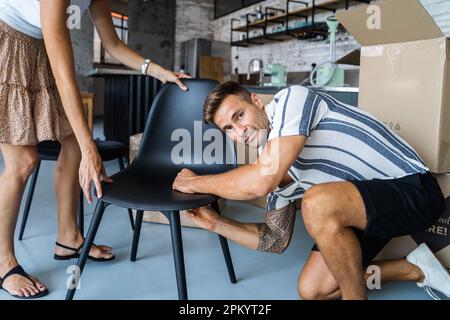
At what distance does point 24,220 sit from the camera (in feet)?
6.97

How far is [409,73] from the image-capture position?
1672mm

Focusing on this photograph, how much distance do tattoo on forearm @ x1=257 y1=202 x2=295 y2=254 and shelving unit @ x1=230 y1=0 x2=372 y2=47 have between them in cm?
441

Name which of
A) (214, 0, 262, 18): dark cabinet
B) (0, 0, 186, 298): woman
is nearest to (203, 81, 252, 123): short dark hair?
(0, 0, 186, 298): woman

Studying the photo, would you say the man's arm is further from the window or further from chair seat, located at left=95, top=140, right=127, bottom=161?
the window

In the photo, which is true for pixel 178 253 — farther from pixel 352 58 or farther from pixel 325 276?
pixel 352 58

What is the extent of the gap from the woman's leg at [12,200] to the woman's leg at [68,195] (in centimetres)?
18

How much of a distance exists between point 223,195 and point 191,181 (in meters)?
0.13

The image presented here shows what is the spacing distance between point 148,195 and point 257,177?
0.34 metres

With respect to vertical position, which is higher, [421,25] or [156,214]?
[421,25]

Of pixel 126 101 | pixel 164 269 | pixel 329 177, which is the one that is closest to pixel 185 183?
pixel 329 177

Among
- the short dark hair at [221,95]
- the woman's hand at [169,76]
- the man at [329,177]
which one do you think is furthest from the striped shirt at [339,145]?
the woman's hand at [169,76]
